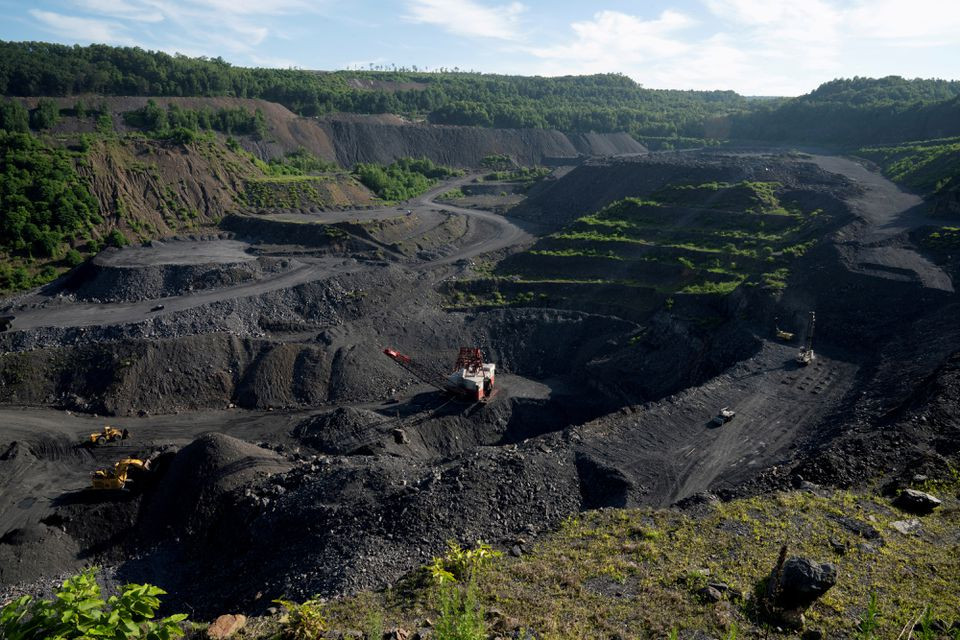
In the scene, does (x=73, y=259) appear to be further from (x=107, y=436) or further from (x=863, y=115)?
(x=863, y=115)

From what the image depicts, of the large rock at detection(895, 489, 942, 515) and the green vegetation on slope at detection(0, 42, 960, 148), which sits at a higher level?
the green vegetation on slope at detection(0, 42, 960, 148)

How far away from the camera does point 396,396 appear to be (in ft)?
135

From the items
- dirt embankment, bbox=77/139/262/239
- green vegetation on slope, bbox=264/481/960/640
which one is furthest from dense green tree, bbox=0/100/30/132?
green vegetation on slope, bbox=264/481/960/640

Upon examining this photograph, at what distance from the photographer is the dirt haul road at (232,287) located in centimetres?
4225

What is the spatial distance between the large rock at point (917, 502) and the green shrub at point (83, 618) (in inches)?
800

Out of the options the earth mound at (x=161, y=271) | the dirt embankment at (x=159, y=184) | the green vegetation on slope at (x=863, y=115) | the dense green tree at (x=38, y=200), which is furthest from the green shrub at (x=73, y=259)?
the green vegetation on slope at (x=863, y=115)

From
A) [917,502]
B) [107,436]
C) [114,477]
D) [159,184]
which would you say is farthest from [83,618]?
[159,184]

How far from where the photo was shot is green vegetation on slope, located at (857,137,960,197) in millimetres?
58781

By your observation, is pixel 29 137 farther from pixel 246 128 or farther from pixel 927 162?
pixel 927 162

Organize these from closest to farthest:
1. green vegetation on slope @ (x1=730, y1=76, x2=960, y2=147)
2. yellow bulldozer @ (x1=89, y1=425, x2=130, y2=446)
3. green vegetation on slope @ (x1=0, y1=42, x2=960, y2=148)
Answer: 1. yellow bulldozer @ (x1=89, y1=425, x2=130, y2=446)
2. green vegetation on slope @ (x1=0, y1=42, x2=960, y2=148)
3. green vegetation on slope @ (x1=730, y1=76, x2=960, y2=147)

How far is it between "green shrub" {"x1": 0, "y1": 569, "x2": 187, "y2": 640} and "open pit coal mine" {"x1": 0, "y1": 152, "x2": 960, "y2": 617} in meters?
11.0

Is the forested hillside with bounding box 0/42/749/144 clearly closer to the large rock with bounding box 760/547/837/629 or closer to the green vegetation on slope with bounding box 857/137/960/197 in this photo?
the green vegetation on slope with bounding box 857/137/960/197

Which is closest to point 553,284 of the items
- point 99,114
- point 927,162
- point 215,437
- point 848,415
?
point 848,415

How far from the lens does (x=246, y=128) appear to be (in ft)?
287
